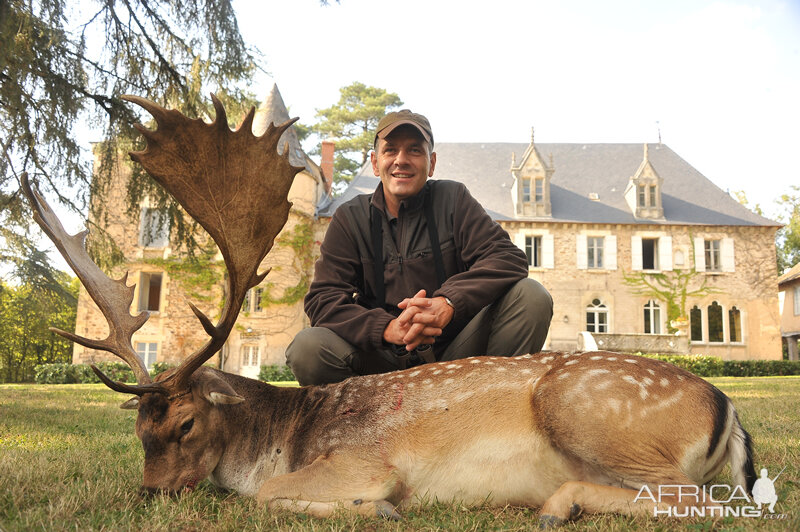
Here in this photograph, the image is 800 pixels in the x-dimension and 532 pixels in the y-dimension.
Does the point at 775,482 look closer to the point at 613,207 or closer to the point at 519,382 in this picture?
the point at 519,382

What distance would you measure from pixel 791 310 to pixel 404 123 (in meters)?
40.0

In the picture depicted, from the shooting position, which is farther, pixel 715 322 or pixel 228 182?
pixel 715 322

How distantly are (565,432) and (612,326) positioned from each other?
26.9 meters

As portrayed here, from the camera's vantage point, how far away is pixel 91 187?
816 centimetres

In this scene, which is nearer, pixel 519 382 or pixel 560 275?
pixel 519 382

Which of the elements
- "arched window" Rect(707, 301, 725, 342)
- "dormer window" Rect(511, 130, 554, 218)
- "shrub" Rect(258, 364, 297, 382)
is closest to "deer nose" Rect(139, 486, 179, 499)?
"shrub" Rect(258, 364, 297, 382)

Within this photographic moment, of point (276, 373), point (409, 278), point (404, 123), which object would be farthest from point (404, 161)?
point (276, 373)

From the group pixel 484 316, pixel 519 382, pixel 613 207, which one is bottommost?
pixel 519 382

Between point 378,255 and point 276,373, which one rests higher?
point 378,255

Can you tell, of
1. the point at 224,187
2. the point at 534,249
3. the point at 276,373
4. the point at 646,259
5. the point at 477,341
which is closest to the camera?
the point at 224,187

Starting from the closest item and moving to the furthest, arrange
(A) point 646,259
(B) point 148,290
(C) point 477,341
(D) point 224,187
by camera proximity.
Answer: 1. (D) point 224,187
2. (C) point 477,341
3. (B) point 148,290
4. (A) point 646,259

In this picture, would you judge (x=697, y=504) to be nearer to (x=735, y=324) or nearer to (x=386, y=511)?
(x=386, y=511)

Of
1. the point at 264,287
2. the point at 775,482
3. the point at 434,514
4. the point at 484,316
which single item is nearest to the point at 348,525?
the point at 434,514

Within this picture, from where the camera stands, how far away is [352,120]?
3947 cm
